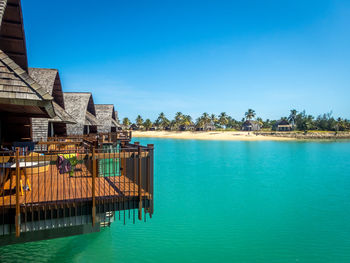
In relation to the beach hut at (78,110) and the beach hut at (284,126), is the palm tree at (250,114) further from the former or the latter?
the beach hut at (78,110)

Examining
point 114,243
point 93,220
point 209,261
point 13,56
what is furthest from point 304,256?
point 13,56

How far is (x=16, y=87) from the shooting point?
18.3 feet

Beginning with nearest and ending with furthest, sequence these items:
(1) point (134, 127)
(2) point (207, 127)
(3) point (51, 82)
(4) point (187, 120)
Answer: (3) point (51, 82)
(2) point (207, 127)
(4) point (187, 120)
(1) point (134, 127)

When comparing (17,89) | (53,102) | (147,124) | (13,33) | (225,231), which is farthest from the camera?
(147,124)

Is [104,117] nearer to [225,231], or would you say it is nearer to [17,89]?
[225,231]

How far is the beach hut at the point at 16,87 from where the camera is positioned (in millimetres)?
5582

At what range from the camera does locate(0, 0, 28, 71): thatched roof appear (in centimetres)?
846

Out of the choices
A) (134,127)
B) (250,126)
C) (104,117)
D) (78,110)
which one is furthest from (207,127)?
(78,110)

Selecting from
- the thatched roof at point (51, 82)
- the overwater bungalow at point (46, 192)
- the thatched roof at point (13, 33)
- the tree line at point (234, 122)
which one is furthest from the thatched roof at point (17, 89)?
the tree line at point (234, 122)

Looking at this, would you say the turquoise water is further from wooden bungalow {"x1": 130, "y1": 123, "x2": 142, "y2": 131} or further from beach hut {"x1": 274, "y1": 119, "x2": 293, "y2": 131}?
wooden bungalow {"x1": 130, "y1": 123, "x2": 142, "y2": 131}

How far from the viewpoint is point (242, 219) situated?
1435 cm

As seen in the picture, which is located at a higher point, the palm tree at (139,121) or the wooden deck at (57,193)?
the palm tree at (139,121)

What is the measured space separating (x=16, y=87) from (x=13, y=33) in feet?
15.7

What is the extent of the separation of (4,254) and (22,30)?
27.5 ft
